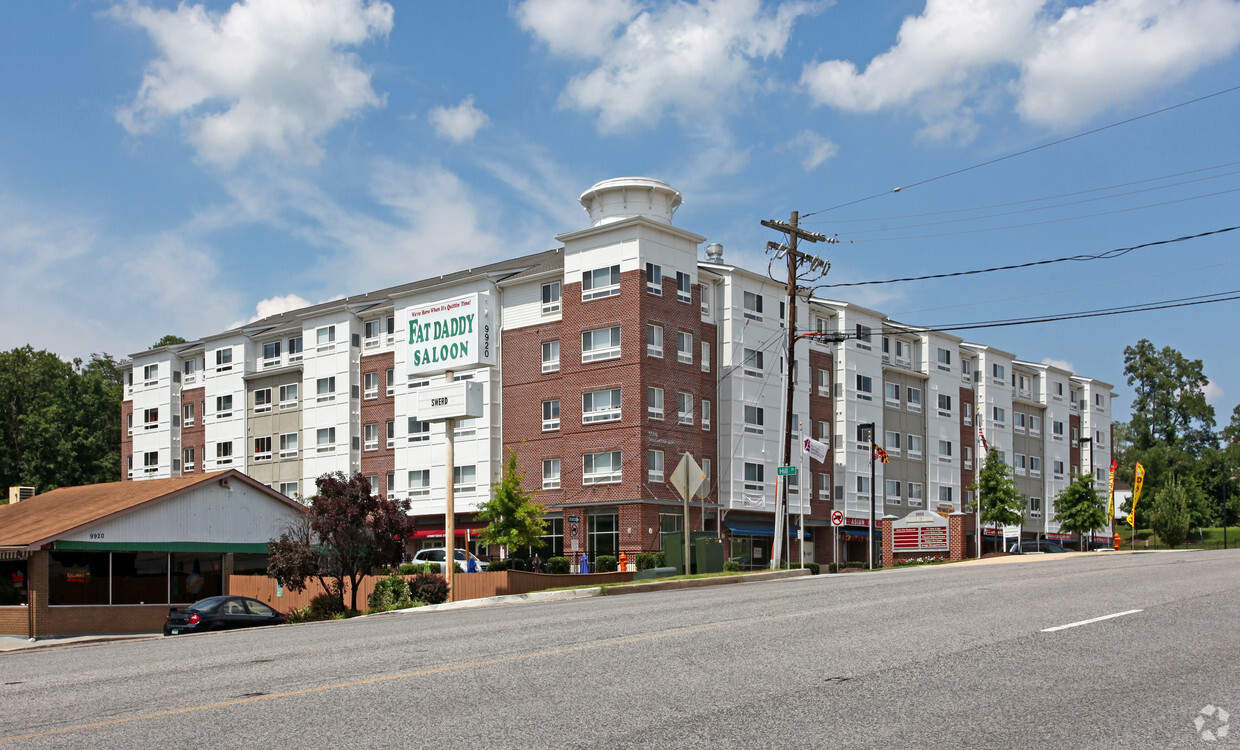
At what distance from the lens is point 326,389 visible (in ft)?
214

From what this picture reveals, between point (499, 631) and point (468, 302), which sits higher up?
point (468, 302)

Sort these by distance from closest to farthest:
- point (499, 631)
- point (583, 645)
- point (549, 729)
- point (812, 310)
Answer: point (549, 729) < point (583, 645) < point (499, 631) < point (812, 310)

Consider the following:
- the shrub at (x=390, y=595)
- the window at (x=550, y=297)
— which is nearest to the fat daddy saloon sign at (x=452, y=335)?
the shrub at (x=390, y=595)

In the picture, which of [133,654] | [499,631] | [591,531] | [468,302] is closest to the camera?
[499,631]

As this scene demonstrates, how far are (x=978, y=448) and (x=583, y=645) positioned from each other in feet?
222

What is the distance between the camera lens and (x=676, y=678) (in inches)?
404

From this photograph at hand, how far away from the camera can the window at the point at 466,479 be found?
5734 centimetres

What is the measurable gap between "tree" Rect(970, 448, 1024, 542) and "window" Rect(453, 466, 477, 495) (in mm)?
29672

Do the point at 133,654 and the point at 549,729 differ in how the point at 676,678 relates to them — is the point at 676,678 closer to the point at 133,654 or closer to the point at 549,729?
the point at 549,729

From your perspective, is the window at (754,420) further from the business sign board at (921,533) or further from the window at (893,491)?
the window at (893,491)

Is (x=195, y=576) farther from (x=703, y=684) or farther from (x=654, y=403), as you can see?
(x=703, y=684)

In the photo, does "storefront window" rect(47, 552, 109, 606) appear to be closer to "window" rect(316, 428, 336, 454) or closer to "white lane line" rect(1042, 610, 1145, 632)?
"window" rect(316, 428, 336, 454)

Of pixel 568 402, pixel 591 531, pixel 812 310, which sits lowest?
pixel 591 531

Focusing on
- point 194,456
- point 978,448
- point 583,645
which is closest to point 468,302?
point 583,645
